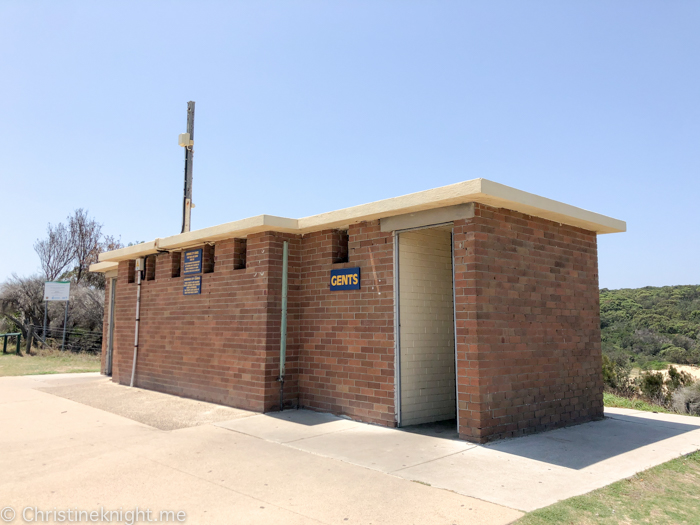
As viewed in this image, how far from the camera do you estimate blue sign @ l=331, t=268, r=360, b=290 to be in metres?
7.62

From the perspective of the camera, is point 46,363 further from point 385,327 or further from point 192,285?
point 385,327

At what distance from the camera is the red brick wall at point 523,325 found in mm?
6246

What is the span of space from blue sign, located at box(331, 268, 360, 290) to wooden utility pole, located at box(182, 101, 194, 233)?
7.69 m

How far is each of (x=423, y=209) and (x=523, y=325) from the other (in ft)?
6.74

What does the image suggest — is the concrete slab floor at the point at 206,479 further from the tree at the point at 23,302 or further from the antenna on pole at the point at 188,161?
the tree at the point at 23,302

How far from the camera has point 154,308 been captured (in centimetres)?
1064

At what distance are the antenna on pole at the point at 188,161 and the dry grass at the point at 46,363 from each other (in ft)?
17.8

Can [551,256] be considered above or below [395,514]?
above

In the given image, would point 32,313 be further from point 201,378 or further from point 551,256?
point 551,256

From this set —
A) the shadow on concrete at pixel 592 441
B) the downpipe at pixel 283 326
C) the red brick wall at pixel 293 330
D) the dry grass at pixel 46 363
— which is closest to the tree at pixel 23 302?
the dry grass at pixel 46 363

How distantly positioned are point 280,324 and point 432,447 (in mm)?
3267

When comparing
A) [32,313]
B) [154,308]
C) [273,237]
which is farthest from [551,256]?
[32,313]

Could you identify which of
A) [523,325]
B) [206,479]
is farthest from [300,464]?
[523,325]

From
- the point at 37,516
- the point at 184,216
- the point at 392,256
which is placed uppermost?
the point at 184,216
